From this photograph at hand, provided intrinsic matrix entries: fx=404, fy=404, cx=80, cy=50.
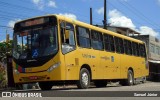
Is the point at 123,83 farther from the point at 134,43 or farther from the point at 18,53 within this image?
the point at 18,53

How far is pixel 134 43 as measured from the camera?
2875 cm

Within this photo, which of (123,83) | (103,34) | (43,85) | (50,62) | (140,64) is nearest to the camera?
(50,62)

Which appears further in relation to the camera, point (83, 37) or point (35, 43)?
point (83, 37)

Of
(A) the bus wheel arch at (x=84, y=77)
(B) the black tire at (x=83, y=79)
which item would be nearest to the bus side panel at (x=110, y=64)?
(A) the bus wheel arch at (x=84, y=77)

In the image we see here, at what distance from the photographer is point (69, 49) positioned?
720 inches

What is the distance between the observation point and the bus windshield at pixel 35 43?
17.6 metres

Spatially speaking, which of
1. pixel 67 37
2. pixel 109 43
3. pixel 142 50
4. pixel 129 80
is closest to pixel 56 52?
pixel 67 37

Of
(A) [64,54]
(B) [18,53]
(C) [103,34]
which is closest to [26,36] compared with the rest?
(B) [18,53]

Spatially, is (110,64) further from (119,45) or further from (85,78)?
(85,78)

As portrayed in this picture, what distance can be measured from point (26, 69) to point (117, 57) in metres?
8.02

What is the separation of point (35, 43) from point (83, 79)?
120 inches

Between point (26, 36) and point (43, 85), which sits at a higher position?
point (26, 36)

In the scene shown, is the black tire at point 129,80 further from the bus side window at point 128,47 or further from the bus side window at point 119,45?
the bus side window at point 119,45

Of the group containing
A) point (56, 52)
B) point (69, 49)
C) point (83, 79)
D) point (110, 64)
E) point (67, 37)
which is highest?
point (67, 37)
